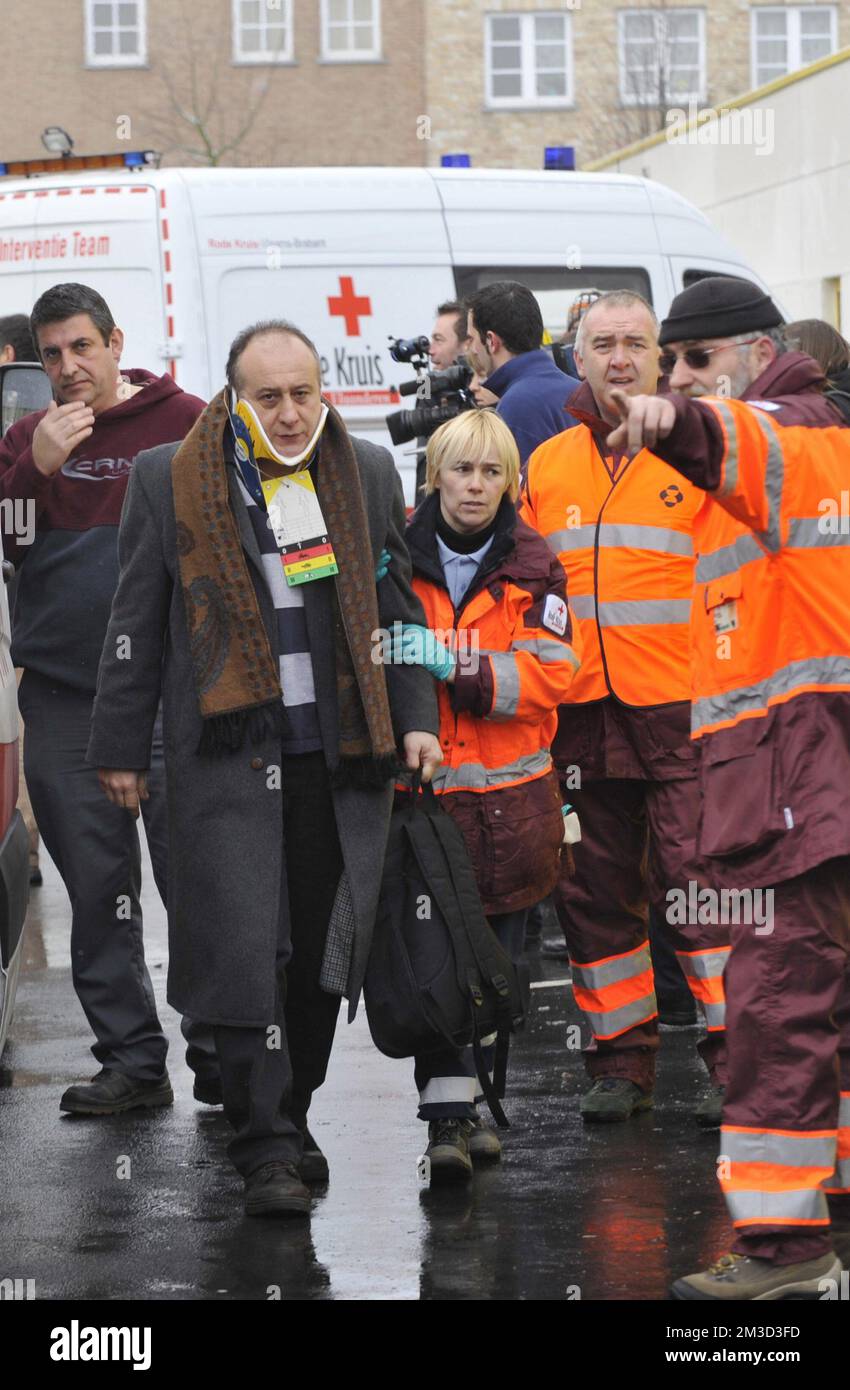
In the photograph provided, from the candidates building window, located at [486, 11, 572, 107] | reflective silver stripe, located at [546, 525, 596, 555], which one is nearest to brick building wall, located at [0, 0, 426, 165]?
building window, located at [486, 11, 572, 107]

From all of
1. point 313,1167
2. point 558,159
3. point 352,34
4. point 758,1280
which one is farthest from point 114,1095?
point 352,34

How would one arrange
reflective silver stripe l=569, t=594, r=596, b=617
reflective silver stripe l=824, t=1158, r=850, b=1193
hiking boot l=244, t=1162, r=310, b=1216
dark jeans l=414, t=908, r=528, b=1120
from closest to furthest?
reflective silver stripe l=824, t=1158, r=850, b=1193
hiking boot l=244, t=1162, r=310, b=1216
dark jeans l=414, t=908, r=528, b=1120
reflective silver stripe l=569, t=594, r=596, b=617

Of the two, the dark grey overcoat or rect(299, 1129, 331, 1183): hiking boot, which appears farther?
rect(299, 1129, 331, 1183): hiking boot

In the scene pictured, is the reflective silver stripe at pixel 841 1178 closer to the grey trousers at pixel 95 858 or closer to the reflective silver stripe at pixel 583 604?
the reflective silver stripe at pixel 583 604

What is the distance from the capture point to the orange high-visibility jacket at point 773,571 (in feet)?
14.1

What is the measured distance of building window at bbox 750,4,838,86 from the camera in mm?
36438

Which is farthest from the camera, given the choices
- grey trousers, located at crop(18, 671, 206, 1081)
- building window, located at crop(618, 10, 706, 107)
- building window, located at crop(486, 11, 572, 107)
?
building window, located at crop(486, 11, 572, 107)

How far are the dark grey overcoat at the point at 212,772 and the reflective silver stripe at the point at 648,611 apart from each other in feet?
2.74

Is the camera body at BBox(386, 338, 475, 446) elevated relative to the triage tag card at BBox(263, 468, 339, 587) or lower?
elevated

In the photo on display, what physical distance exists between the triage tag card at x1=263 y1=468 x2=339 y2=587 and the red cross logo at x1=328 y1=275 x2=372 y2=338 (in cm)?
700

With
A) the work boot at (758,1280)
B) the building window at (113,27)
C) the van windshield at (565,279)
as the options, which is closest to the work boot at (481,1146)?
the work boot at (758,1280)

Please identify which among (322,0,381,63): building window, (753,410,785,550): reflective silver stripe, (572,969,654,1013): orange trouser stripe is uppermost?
(322,0,381,63): building window

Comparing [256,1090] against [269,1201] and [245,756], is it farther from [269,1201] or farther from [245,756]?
[245,756]

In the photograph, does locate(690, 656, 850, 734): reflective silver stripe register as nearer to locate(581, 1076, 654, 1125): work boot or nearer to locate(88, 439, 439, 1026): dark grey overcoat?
locate(88, 439, 439, 1026): dark grey overcoat
